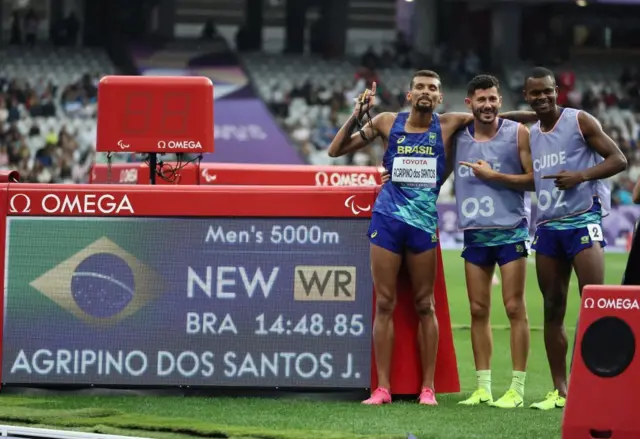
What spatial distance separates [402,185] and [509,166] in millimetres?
712

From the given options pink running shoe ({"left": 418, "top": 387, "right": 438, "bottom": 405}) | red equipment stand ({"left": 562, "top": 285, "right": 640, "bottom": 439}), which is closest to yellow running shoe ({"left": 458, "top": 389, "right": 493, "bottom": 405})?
pink running shoe ({"left": 418, "top": 387, "right": 438, "bottom": 405})

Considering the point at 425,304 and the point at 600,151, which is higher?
the point at 600,151

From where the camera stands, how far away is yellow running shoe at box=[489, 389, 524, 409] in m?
8.09

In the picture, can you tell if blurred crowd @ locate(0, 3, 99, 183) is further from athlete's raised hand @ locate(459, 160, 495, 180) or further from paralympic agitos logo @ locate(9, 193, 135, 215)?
athlete's raised hand @ locate(459, 160, 495, 180)

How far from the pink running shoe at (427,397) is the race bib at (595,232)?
4.33 feet

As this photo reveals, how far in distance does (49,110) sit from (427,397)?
2612cm

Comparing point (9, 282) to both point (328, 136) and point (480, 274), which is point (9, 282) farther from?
point (328, 136)

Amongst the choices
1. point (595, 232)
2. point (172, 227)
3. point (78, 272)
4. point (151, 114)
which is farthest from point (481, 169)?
point (78, 272)

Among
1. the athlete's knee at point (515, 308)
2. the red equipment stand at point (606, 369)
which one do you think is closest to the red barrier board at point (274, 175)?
the athlete's knee at point (515, 308)

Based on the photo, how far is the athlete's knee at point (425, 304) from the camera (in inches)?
324

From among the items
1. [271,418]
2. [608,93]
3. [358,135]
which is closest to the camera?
[271,418]

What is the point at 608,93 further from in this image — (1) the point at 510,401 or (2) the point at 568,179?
(1) the point at 510,401

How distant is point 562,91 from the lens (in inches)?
1465

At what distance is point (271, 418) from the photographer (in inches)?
289
